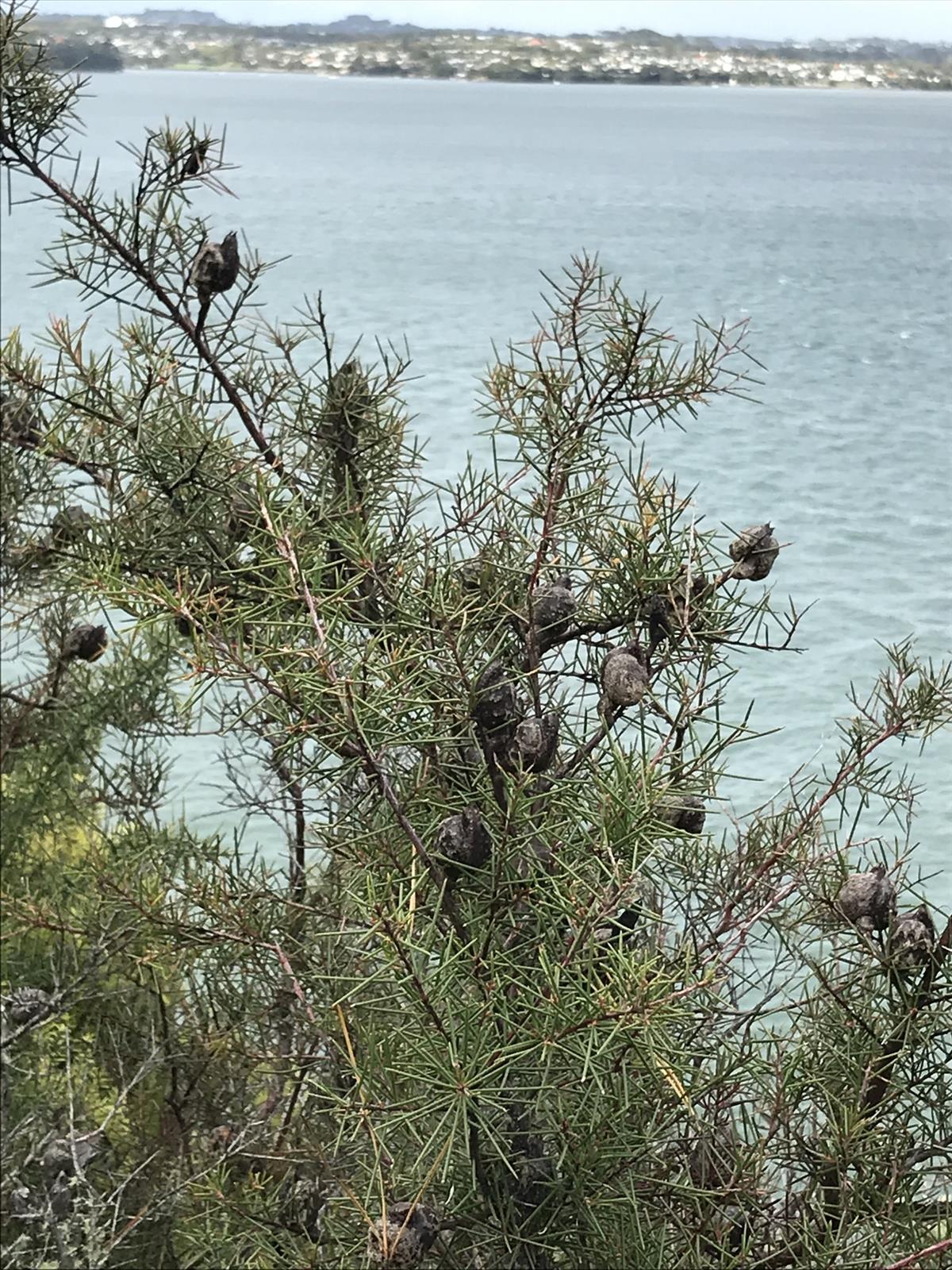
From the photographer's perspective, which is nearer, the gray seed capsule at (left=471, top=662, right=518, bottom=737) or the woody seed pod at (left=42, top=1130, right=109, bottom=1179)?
the gray seed capsule at (left=471, top=662, right=518, bottom=737)

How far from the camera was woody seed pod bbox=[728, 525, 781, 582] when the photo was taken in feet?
1.99

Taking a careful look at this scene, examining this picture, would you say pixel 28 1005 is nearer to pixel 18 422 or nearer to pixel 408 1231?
pixel 18 422

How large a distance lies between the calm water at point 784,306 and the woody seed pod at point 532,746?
27cm

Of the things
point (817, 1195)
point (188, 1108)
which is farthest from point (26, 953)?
point (817, 1195)

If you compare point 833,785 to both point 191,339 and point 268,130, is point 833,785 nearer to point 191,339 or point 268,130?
point 191,339

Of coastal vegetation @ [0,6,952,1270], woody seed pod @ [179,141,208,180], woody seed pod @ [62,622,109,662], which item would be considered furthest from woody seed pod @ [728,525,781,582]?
woody seed pod @ [62,622,109,662]

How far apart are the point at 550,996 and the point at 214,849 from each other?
1.32 ft

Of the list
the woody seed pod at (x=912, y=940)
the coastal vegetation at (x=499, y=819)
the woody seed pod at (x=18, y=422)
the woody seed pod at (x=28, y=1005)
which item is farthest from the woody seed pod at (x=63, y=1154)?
the woody seed pod at (x=912, y=940)

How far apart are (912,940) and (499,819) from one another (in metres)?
0.19

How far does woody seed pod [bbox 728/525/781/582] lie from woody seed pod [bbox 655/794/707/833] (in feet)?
0.36

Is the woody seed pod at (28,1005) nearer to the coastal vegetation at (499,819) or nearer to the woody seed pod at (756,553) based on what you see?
the coastal vegetation at (499,819)

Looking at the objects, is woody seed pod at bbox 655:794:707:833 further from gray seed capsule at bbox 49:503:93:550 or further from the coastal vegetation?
gray seed capsule at bbox 49:503:93:550

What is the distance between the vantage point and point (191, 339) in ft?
2.61

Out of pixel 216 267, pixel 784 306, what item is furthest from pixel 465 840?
pixel 784 306
